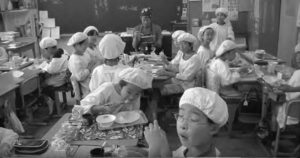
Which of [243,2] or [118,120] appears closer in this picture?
[118,120]

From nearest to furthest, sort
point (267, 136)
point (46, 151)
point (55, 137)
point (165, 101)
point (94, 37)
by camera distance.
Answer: point (46, 151), point (55, 137), point (267, 136), point (165, 101), point (94, 37)

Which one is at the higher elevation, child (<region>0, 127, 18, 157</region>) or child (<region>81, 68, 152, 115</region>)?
child (<region>81, 68, 152, 115</region>)

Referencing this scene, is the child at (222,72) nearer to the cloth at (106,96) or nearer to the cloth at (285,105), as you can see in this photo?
the cloth at (285,105)

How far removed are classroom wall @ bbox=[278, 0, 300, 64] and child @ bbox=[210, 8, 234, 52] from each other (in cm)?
121

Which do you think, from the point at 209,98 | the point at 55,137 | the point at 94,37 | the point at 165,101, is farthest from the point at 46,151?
the point at 94,37

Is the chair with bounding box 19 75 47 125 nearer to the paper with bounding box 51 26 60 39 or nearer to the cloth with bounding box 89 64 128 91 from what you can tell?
the cloth with bounding box 89 64 128 91

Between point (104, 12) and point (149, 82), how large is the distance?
16.3 ft

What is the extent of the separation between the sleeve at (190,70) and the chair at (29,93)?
2149 millimetres

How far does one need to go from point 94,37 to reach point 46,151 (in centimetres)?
361

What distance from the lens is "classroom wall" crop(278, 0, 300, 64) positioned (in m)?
5.89

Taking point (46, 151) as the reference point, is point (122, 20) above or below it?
above

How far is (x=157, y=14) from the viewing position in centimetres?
745

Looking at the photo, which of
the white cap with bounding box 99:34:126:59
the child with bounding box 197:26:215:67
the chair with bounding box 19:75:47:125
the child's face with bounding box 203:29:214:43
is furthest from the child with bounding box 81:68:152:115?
the child's face with bounding box 203:29:214:43

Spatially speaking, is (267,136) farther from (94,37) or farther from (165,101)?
(94,37)
